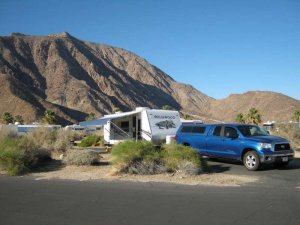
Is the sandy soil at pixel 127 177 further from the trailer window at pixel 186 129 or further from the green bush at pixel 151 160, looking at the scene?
the trailer window at pixel 186 129

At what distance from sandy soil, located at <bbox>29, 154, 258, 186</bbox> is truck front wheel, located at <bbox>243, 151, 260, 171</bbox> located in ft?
4.97

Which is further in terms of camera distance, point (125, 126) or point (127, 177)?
point (125, 126)

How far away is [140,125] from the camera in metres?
24.8

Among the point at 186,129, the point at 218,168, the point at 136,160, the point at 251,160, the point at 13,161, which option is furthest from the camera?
the point at 186,129

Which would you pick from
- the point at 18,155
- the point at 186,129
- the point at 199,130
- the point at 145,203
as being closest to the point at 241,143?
the point at 199,130

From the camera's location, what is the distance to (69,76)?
110 m

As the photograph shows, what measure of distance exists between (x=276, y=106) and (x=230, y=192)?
97971mm

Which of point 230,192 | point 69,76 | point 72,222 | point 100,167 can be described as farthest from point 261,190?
point 69,76

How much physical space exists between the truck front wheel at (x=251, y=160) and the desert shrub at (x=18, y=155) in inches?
302

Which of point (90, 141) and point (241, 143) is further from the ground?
point (90, 141)

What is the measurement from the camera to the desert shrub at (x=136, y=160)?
40.5ft

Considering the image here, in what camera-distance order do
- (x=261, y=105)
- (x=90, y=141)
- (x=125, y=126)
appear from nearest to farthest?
(x=125, y=126) → (x=90, y=141) → (x=261, y=105)

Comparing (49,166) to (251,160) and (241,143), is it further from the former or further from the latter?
(251,160)

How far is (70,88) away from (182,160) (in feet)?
318
